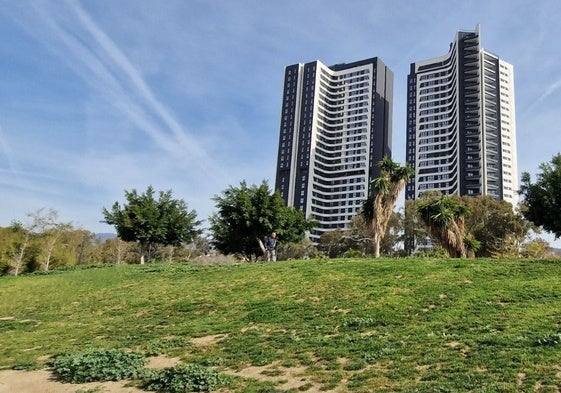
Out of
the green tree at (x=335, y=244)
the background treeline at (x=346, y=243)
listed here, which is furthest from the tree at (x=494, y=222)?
the green tree at (x=335, y=244)

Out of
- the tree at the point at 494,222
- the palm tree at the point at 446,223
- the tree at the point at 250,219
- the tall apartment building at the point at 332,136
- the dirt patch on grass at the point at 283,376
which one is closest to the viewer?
the dirt patch on grass at the point at 283,376

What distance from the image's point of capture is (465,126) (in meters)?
132

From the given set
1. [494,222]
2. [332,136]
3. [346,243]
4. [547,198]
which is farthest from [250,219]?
[332,136]

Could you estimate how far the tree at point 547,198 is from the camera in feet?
108

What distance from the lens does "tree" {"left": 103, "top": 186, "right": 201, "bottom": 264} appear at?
3622cm

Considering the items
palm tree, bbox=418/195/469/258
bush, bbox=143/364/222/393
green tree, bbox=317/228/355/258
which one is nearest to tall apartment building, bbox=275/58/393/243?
green tree, bbox=317/228/355/258

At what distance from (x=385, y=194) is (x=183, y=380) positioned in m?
21.9

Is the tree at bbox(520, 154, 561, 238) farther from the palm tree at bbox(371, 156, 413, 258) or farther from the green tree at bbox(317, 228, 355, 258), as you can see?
the green tree at bbox(317, 228, 355, 258)

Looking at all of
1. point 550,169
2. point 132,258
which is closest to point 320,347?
point 550,169

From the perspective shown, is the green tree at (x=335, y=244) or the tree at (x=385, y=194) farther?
the green tree at (x=335, y=244)

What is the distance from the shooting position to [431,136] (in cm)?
14238

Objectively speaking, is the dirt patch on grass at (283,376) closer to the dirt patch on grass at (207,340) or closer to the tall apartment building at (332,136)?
the dirt patch on grass at (207,340)

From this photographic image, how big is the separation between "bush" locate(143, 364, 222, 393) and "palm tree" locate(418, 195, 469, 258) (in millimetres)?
20475

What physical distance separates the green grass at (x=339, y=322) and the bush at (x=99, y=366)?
105cm
